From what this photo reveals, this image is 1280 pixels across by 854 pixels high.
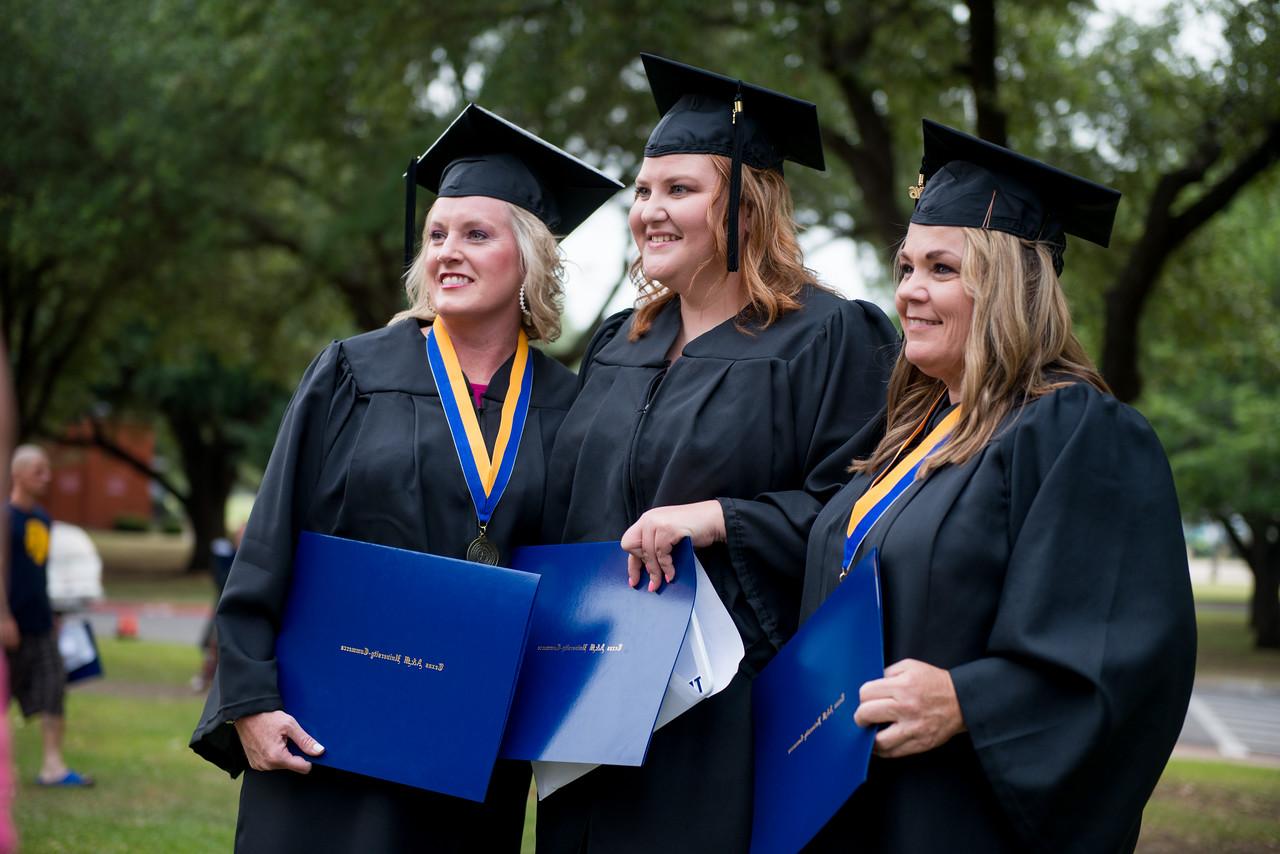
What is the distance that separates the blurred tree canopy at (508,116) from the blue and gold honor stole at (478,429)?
3.62 m

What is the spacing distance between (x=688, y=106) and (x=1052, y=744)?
185cm

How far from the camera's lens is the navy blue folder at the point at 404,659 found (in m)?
3.09

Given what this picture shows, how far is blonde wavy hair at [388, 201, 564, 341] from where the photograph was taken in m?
3.68

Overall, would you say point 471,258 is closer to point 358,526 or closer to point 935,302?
point 358,526

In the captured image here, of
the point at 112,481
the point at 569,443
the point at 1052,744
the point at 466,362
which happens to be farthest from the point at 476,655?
the point at 112,481

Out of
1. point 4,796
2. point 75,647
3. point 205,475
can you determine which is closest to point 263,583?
point 4,796

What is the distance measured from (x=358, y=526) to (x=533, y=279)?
2.72 feet

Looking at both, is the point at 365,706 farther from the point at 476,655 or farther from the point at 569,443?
the point at 569,443

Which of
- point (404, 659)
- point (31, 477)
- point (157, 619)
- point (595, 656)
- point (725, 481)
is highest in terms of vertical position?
point (725, 481)

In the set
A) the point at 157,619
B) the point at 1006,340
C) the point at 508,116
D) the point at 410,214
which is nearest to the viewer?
the point at 1006,340

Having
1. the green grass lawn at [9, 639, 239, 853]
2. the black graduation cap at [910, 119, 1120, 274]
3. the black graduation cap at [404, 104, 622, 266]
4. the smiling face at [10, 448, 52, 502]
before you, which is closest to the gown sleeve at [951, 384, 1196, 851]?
the black graduation cap at [910, 119, 1120, 274]

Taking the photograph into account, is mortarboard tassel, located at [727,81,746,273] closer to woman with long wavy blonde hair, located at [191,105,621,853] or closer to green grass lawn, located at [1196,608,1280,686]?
woman with long wavy blonde hair, located at [191,105,621,853]

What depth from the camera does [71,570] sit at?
34.4 feet

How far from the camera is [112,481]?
57.4 meters
